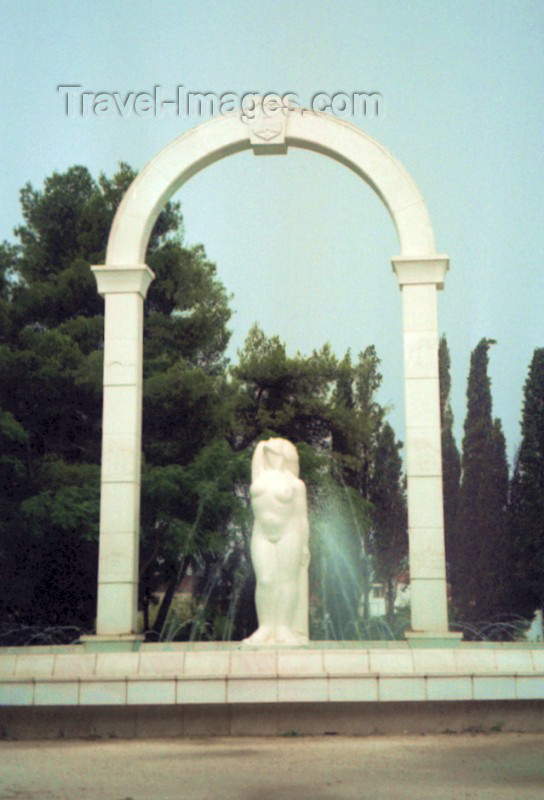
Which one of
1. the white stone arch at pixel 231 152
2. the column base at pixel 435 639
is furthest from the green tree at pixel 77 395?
the column base at pixel 435 639

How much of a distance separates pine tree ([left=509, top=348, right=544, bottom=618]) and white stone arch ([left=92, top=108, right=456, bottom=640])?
46.2 feet

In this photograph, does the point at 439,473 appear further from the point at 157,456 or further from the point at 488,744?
the point at 157,456

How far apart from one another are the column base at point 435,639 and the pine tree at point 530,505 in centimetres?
1425

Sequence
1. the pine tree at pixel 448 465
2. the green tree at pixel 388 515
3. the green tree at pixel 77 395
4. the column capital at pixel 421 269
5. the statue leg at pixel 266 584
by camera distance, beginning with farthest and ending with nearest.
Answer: the green tree at pixel 388 515
the pine tree at pixel 448 465
the green tree at pixel 77 395
the column capital at pixel 421 269
the statue leg at pixel 266 584

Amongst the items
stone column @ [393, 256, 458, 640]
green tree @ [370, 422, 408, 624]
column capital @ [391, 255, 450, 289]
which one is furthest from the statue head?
green tree @ [370, 422, 408, 624]

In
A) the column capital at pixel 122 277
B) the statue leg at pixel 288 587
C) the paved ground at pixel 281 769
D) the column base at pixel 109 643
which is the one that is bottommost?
the paved ground at pixel 281 769

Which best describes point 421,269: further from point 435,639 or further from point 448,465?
point 448,465

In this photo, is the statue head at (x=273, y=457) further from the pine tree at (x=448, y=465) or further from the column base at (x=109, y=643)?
the pine tree at (x=448, y=465)

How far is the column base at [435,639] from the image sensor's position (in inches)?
409

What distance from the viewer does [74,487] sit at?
17.9m

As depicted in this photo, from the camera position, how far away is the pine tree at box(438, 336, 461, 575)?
2570cm

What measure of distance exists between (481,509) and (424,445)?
1499 centimetres

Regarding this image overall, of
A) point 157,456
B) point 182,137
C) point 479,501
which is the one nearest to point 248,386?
point 157,456

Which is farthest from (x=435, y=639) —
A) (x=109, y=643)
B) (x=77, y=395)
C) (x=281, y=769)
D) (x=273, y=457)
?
(x=77, y=395)
